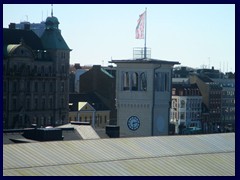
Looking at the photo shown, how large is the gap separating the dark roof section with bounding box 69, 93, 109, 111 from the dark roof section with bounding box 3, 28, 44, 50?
9662 millimetres

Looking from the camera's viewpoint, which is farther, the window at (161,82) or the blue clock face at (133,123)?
the window at (161,82)

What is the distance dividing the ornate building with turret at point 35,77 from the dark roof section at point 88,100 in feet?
12.1

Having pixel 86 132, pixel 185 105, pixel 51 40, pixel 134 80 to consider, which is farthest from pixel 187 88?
pixel 86 132

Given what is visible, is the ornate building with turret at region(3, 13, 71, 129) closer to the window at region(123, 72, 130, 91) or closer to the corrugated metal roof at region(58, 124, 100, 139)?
the window at region(123, 72, 130, 91)

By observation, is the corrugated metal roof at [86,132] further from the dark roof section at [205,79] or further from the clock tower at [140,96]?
the dark roof section at [205,79]

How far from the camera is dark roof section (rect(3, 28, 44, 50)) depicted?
10766 centimetres

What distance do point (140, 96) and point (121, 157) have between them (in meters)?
23.4

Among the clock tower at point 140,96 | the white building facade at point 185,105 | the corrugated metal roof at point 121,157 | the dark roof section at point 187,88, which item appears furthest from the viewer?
the white building facade at point 185,105

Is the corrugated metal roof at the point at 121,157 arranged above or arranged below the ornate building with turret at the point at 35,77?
below

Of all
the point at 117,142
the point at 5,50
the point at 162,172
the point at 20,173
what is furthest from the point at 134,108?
the point at 5,50

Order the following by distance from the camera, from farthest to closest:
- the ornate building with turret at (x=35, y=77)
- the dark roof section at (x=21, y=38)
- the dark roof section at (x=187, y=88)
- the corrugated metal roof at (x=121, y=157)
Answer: the dark roof section at (x=187, y=88)
the dark roof section at (x=21, y=38)
the ornate building with turret at (x=35, y=77)
the corrugated metal roof at (x=121, y=157)

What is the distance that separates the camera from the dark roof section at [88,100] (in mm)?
117188

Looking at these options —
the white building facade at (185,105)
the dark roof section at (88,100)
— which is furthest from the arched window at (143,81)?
the white building facade at (185,105)
